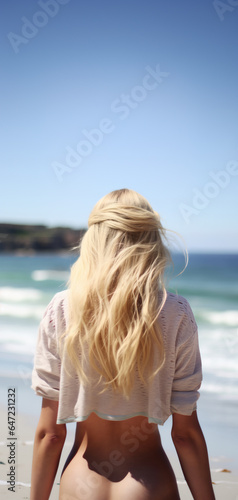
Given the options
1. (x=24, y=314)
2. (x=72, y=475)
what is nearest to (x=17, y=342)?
(x=24, y=314)

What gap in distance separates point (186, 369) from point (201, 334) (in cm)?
994

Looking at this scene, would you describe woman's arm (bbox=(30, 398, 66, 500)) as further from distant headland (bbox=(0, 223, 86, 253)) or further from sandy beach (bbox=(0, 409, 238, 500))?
distant headland (bbox=(0, 223, 86, 253))

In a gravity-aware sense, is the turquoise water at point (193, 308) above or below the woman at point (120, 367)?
below

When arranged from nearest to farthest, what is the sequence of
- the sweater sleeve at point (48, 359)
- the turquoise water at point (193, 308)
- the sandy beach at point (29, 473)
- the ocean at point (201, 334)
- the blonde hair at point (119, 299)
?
1. the blonde hair at point (119, 299)
2. the sweater sleeve at point (48, 359)
3. the sandy beach at point (29, 473)
4. the ocean at point (201, 334)
5. the turquoise water at point (193, 308)

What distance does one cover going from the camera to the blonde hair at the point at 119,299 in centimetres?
149

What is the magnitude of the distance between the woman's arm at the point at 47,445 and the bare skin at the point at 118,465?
0.06 metres

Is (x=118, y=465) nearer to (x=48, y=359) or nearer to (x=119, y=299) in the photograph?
(x=48, y=359)

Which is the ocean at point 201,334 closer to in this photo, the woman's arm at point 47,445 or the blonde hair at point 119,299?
the blonde hair at point 119,299

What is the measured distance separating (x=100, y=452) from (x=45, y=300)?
17556 mm

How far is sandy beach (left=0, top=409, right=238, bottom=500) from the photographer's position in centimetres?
328

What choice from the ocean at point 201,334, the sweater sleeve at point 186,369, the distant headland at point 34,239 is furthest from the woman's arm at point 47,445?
the distant headland at point 34,239

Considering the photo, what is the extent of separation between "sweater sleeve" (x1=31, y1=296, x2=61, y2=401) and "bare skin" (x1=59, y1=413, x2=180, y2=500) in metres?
0.17

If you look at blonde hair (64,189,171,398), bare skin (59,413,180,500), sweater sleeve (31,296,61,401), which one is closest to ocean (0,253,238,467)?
blonde hair (64,189,171,398)

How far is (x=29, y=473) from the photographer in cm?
356
